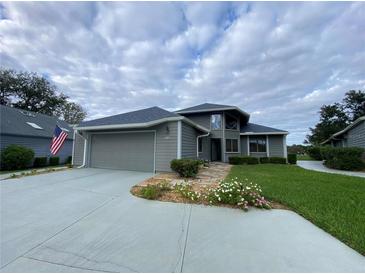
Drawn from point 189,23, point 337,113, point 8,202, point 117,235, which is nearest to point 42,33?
point 189,23

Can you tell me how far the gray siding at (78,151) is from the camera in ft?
39.1

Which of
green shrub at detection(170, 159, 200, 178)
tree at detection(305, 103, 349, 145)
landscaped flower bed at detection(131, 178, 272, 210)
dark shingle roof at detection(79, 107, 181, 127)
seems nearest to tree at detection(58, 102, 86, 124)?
dark shingle roof at detection(79, 107, 181, 127)

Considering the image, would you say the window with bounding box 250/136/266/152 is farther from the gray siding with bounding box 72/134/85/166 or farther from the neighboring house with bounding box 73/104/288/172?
the gray siding with bounding box 72/134/85/166

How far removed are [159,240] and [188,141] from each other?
807cm

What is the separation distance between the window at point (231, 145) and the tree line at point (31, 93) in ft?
105

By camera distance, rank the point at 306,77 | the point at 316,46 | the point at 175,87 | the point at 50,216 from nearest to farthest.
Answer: the point at 50,216
the point at 316,46
the point at 306,77
the point at 175,87

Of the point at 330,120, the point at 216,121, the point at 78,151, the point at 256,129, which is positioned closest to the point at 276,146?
the point at 256,129

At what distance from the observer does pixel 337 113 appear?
1287 inches

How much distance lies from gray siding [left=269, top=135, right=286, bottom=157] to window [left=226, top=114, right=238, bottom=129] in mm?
3812

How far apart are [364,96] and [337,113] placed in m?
4.69

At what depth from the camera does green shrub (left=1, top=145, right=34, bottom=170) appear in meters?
12.1

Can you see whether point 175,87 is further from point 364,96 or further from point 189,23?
point 364,96

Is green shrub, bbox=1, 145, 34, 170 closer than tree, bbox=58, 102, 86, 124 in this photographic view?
Yes

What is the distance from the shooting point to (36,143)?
1587 centimetres
